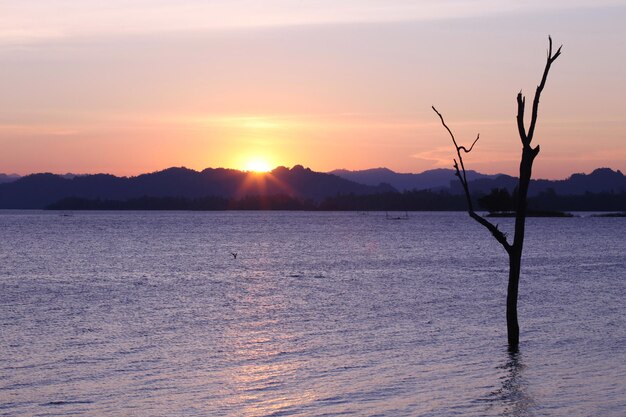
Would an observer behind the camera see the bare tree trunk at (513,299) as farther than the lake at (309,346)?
Yes

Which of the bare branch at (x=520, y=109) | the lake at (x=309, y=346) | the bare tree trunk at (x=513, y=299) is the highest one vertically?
the bare branch at (x=520, y=109)

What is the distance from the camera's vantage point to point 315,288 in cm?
5303

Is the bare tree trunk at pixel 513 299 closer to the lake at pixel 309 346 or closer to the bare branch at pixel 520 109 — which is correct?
the lake at pixel 309 346

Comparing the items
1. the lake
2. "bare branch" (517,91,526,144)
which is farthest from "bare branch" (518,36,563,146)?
the lake

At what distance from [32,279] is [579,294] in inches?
1420

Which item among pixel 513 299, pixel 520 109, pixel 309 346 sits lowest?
pixel 309 346

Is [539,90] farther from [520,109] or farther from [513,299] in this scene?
[513,299]

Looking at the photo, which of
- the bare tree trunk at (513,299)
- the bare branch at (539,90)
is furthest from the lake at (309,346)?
the bare branch at (539,90)

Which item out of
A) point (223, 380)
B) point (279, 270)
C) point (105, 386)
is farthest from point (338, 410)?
point (279, 270)

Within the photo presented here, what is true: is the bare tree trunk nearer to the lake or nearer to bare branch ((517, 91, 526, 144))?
the lake

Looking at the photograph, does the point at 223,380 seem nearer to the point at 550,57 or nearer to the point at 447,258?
the point at 550,57

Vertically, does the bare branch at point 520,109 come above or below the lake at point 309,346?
above

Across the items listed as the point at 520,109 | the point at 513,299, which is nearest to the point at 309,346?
the point at 513,299

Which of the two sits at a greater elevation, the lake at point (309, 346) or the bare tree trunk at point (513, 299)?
the bare tree trunk at point (513, 299)
